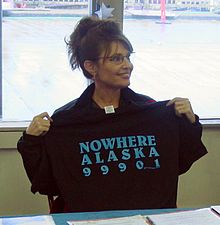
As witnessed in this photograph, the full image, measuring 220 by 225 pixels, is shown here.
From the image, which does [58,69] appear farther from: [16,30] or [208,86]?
[208,86]

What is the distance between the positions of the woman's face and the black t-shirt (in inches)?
4.6

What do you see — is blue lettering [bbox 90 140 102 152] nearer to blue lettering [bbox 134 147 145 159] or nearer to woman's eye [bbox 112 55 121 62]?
blue lettering [bbox 134 147 145 159]

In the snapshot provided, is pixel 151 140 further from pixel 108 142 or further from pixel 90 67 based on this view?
pixel 90 67

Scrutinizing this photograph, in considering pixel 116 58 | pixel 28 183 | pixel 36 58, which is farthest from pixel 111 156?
pixel 36 58

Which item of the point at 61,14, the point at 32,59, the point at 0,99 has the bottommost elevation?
the point at 0,99

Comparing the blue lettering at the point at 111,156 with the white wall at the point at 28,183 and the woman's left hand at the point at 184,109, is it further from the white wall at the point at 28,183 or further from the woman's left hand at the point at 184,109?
the white wall at the point at 28,183

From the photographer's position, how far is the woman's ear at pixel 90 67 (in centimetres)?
216

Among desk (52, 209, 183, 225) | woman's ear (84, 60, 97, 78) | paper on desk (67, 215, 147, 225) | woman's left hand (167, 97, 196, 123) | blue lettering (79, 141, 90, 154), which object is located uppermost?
woman's ear (84, 60, 97, 78)

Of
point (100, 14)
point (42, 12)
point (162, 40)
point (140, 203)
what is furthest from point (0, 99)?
point (140, 203)

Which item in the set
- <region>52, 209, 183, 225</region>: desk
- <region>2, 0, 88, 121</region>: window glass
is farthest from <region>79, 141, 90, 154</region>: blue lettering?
<region>2, 0, 88, 121</region>: window glass

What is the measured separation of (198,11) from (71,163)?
169 cm

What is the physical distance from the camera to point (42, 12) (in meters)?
3.00

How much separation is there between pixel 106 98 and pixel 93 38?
10.6 inches

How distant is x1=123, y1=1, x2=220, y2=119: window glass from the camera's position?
3184 mm
